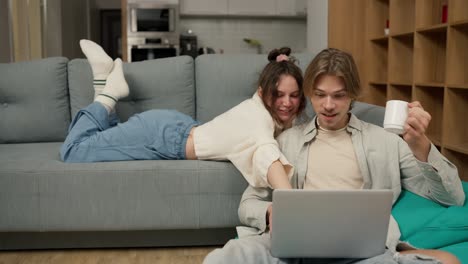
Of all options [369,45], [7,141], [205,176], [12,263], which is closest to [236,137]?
[205,176]

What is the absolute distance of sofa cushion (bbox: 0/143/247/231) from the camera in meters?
2.30

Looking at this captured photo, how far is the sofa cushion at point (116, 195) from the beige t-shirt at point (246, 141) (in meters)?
0.10

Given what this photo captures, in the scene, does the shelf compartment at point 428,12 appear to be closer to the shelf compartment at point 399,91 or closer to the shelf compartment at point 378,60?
the shelf compartment at point 399,91

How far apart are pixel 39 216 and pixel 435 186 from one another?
1622 mm

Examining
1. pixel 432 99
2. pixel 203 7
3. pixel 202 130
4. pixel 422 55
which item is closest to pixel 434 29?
pixel 422 55

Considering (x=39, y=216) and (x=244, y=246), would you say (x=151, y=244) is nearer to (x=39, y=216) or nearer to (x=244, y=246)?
(x=39, y=216)

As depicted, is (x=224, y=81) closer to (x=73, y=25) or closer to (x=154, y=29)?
(x=154, y=29)

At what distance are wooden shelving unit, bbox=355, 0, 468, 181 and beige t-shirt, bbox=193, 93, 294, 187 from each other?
124cm

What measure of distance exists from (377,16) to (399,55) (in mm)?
580

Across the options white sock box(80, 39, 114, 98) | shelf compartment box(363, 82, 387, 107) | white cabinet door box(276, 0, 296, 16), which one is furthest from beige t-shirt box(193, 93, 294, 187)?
white cabinet door box(276, 0, 296, 16)

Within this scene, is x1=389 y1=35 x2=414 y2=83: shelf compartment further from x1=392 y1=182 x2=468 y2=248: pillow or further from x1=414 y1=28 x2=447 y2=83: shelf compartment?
x1=392 y1=182 x2=468 y2=248: pillow

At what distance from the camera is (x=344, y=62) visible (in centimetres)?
166

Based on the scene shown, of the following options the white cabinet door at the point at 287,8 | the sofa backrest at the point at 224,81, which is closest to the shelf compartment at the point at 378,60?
the sofa backrest at the point at 224,81

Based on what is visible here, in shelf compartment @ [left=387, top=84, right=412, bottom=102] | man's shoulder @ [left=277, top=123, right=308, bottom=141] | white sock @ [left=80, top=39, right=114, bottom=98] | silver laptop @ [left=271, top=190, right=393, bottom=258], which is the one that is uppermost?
white sock @ [left=80, top=39, right=114, bottom=98]
